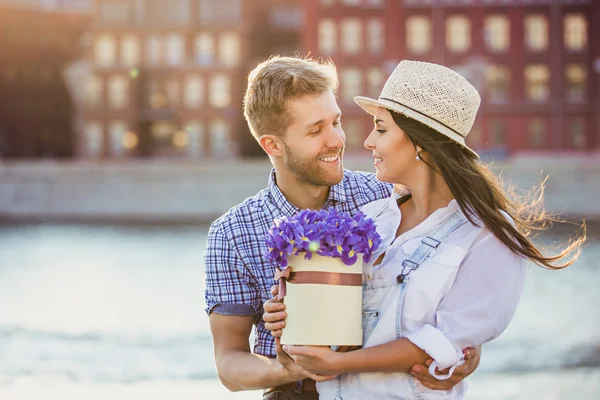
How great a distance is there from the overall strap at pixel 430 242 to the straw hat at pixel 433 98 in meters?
0.23

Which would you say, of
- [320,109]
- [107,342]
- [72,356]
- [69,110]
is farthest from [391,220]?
[69,110]

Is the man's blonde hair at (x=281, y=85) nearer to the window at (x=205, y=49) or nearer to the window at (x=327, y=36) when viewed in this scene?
the window at (x=327, y=36)

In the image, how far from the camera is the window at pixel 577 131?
51406 millimetres

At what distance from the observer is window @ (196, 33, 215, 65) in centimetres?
5815

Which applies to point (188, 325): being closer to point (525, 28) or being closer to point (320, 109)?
point (320, 109)

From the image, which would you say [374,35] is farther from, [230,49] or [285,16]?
[230,49]

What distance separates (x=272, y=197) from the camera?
3.62 m

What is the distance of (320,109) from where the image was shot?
3.51m

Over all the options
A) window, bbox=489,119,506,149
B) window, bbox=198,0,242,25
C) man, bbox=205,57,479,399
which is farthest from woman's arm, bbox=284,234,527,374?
window, bbox=198,0,242,25

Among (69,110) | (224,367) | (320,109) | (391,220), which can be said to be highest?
(320,109)

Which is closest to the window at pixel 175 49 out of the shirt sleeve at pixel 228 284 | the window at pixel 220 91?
the window at pixel 220 91

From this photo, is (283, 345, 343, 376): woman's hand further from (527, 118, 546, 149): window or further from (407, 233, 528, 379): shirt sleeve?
(527, 118, 546, 149): window

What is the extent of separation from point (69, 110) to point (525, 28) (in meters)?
36.4

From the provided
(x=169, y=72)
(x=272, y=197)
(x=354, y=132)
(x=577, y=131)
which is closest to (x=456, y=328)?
(x=272, y=197)
